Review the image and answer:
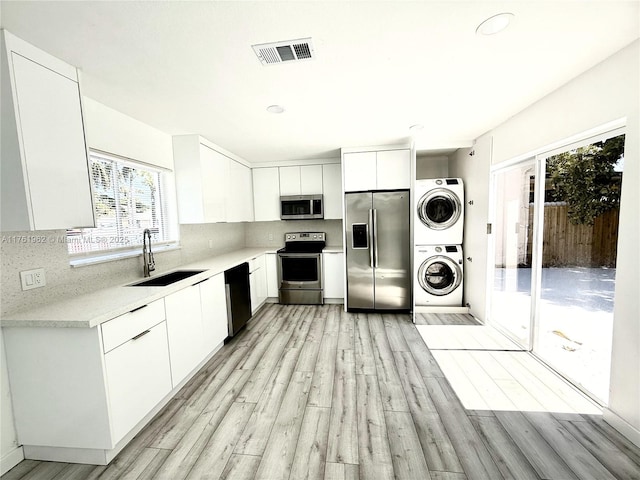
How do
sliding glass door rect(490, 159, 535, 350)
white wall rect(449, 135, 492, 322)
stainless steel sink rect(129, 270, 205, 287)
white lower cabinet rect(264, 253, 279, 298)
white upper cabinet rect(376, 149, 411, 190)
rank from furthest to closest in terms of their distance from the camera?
white lower cabinet rect(264, 253, 279, 298)
white upper cabinet rect(376, 149, 411, 190)
white wall rect(449, 135, 492, 322)
sliding glass door rect(490, 159, 535, 350)
stainless steel sink rect(129, 270, 205, 287)

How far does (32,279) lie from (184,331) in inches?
40.7

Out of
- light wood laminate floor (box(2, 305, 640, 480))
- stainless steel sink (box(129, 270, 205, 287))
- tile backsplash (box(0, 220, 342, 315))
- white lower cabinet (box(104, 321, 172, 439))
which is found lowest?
light wood laminate floor (box(2, 305, 640, 480))

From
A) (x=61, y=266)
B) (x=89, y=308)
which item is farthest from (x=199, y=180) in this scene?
(x=89, y=308)

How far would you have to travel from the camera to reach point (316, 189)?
450 centimetres

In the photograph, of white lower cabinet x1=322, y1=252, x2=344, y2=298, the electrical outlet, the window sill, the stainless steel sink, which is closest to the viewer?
the electrical outlet

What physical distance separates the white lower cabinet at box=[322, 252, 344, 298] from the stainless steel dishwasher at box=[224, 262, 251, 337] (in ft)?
4.11

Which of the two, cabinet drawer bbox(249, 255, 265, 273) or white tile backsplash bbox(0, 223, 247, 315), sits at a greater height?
white tile backsplash bbox(0, 223, 247, 315)

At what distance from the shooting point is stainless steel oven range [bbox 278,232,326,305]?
421 cm

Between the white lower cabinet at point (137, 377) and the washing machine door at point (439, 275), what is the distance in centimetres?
331

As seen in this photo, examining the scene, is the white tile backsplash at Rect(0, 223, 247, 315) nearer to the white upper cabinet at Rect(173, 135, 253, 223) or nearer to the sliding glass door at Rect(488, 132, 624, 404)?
the white upper cabinet at Rect(173, 135, 253, 223)

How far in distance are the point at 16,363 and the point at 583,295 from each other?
3.99m

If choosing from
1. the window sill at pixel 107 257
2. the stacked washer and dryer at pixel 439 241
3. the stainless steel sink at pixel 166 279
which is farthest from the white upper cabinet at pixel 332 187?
the window sill at pixel 107 257

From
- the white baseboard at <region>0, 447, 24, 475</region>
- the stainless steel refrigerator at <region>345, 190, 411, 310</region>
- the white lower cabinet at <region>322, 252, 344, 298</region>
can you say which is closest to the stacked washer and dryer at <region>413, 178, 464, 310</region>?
the stainless steel refrigerator at <region>345, 190, 411, 310</region>

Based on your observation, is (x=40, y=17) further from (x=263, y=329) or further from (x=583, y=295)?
(x=583, y=295)
